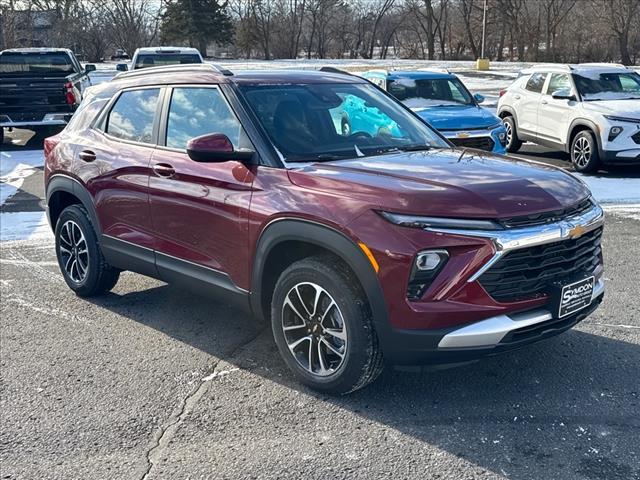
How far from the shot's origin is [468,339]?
3.43 meters

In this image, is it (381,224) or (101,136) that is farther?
(101,136)

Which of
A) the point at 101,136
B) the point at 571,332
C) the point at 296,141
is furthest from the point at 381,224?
the point at 101,136

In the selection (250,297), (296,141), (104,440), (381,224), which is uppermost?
(296,141)

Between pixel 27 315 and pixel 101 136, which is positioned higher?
pixel 101 136

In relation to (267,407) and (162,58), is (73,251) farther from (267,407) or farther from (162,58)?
(162,58)

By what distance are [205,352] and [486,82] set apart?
1163 inches

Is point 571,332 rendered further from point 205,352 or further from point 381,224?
point 205,352

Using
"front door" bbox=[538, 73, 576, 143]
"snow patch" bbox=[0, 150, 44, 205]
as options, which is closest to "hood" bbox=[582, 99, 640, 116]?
"front door" bbox=[538, 73, 576, 143]

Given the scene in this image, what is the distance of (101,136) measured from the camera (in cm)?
547

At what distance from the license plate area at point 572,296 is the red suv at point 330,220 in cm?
1

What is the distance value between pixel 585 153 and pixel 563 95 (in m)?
1.09

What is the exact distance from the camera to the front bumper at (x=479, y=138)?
33.5 ft

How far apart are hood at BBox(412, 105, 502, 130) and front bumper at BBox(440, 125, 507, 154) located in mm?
86

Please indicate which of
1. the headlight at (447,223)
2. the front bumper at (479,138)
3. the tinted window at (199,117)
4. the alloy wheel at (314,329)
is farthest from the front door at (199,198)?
the front bumper at (479,138)
